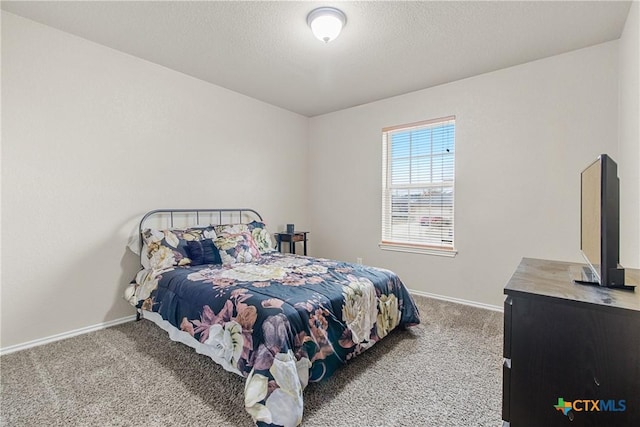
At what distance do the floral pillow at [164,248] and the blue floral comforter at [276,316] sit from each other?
0.34 ft

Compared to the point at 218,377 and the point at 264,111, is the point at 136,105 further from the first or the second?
the point at 218,377

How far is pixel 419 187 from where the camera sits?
3803mm

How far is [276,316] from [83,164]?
233cm

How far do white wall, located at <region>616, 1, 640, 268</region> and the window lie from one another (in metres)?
1.42

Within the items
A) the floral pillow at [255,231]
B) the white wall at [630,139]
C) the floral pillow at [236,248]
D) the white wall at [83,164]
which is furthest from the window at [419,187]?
the white wall at [83,164]

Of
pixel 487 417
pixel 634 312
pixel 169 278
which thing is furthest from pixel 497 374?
pixel 169 278

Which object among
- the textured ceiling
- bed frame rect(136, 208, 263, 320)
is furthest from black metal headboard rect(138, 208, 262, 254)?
the textured ceiling

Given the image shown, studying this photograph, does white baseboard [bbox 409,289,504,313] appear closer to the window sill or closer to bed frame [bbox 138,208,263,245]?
the window sill

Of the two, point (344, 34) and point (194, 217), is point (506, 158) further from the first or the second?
point (194, 217)

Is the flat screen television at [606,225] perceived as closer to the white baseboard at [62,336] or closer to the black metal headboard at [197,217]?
the black metal headboard at [197,217]

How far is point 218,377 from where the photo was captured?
1.99 meters

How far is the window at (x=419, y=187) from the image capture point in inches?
141

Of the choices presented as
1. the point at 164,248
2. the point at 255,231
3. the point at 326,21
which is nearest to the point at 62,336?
the point at 164,248

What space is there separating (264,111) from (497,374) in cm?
391
